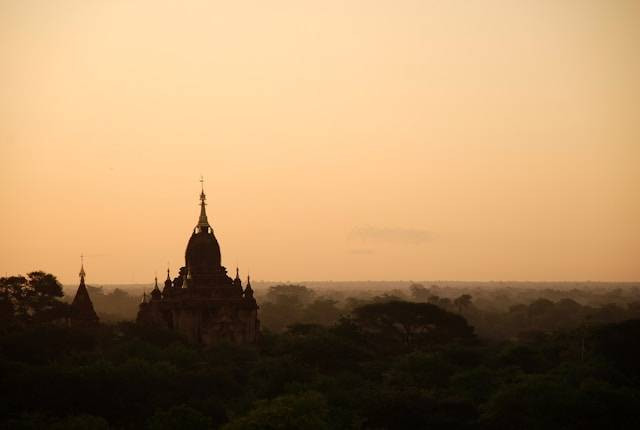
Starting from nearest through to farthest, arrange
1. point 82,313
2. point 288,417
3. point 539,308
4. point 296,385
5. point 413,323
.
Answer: point 288,417
point 296,385
point 82,313
point 413,323
point 539,308

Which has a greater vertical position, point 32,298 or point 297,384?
point 32,298

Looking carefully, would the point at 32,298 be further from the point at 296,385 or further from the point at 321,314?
the point at 321,314

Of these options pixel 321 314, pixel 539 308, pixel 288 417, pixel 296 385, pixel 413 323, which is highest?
pixel 539 308

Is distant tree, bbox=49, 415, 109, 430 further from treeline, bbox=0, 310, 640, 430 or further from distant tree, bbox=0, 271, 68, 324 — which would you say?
distant tree, bbox=0, 271, 68, 324

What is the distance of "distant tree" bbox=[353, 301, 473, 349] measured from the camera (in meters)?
90.6

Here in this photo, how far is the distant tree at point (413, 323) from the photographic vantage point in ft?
297

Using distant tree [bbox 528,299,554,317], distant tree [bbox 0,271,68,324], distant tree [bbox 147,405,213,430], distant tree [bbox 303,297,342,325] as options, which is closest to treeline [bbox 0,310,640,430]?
distant tree [bbox 147,405,213,430]

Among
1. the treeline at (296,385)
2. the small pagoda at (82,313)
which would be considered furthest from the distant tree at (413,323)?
the small pagoda at (82,313)

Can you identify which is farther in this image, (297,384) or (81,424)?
(297,384)

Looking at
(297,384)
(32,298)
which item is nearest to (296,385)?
(297,384)

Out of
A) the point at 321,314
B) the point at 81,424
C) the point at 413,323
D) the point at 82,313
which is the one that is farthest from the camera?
the point at 321,314

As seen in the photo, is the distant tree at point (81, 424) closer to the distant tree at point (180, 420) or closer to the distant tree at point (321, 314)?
the distant tree at point (180, 420)

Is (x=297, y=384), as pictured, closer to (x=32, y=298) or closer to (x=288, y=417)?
(x=288, y=417)

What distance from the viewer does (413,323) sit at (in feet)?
300
